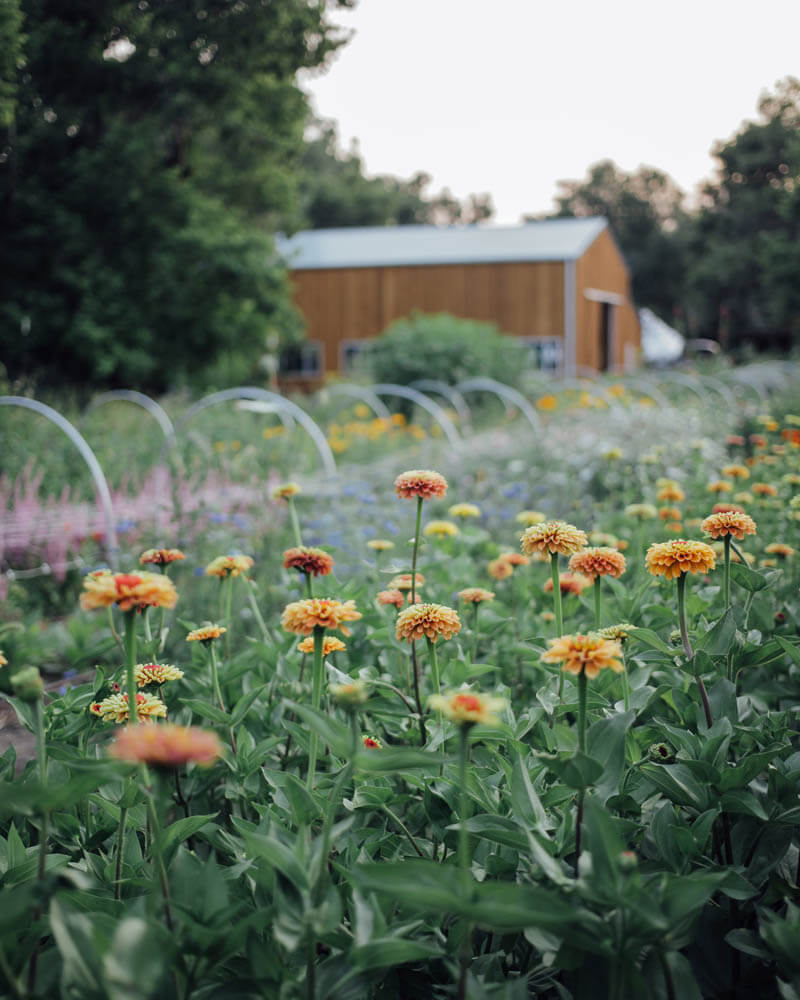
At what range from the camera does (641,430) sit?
6.00 metres

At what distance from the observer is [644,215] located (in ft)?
43.6

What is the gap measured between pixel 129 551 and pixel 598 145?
3185 millimetres

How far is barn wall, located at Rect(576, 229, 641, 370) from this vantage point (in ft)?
61.8

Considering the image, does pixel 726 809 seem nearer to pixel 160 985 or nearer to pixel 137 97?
pixel 160 985

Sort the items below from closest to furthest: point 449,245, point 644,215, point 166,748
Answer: point 166,748 < point 644,215 < point 449,245

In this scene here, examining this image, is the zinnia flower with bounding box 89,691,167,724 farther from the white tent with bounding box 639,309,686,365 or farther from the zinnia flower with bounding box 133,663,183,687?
the white tent with bounding box 639,309,686,365

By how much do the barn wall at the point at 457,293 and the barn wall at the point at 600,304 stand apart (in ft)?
2.51

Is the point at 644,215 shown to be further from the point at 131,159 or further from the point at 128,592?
the point at 128,592

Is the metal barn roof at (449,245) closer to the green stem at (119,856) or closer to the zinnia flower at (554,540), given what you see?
the zinnia flower at (554,540)

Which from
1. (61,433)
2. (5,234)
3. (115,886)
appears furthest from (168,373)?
(115,886)

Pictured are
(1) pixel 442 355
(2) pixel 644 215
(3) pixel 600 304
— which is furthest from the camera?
(3) pixel 600 304

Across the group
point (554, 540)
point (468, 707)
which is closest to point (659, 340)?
point (554, 540)

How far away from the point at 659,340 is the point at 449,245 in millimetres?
12091

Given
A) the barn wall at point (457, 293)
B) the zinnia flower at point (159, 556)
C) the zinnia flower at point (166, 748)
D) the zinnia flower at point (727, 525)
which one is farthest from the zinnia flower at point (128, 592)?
the barn wall at point (457, 293)
